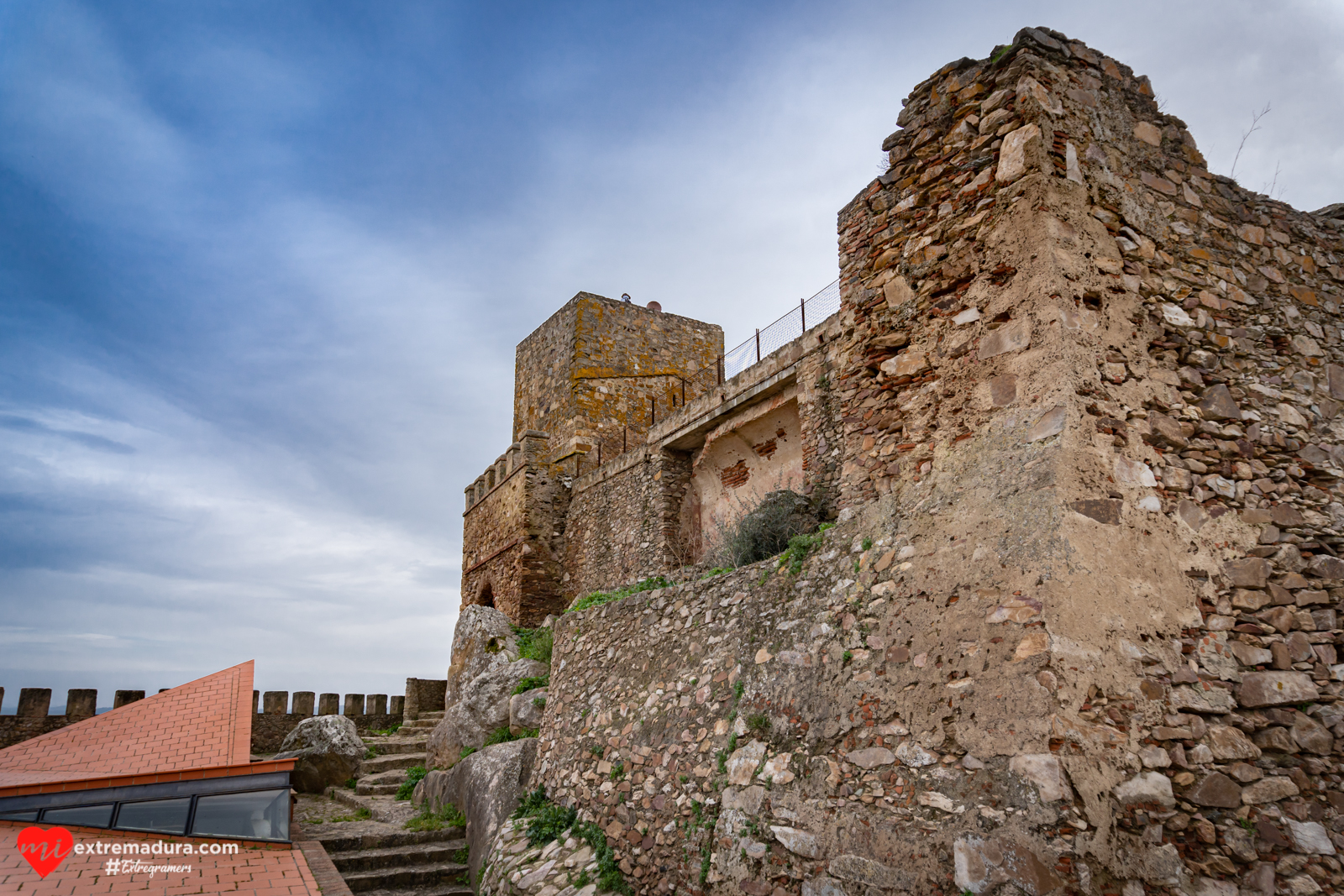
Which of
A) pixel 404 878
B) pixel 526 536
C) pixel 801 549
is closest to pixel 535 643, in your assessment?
pixel 526 536

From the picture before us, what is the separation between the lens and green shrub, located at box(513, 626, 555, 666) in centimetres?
1088

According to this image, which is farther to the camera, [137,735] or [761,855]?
[137,735]

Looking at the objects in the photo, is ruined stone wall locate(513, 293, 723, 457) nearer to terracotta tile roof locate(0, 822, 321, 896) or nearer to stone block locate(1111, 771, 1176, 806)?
terracotta tile roof locate(0, 822, 321, 896)

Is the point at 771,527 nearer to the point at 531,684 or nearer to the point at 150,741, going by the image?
the point at 531,684

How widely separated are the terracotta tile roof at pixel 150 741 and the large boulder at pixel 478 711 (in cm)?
248

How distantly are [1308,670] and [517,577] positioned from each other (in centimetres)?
1271

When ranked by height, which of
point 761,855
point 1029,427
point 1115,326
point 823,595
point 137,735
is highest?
point 1115,326

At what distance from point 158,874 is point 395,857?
115 inches

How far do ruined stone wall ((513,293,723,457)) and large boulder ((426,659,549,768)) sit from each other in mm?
6018

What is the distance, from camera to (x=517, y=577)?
581 inches

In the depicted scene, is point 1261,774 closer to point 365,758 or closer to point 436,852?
point 436,852

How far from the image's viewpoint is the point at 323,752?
11094 mm

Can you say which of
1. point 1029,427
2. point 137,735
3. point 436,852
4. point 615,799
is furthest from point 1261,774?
point 137,735

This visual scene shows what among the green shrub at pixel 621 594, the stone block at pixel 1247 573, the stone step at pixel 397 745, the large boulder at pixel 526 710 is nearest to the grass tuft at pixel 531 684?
the large boulder at pixel 526 710
